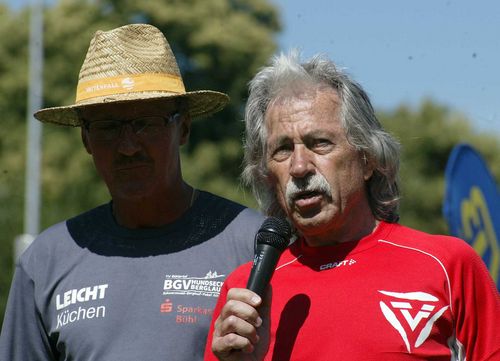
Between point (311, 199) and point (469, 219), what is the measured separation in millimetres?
3128

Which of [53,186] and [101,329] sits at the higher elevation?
[101,329]

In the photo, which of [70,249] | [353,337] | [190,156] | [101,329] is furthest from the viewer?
[190,156]

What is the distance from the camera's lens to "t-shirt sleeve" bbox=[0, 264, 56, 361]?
4.42 metres

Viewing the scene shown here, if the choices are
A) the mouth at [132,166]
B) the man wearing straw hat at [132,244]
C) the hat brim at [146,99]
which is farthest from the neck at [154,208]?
the hat brim at [146,99]

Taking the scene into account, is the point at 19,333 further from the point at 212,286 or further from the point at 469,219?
the point at 469,219

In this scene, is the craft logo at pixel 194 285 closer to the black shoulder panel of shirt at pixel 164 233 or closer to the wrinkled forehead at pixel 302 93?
the black shoulder panel of shirt at pixel 164 233

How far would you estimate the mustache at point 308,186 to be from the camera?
12.2ft

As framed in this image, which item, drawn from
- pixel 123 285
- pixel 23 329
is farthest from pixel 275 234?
pixel 23 329

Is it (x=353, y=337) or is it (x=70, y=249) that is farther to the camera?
(x=70, y=249)

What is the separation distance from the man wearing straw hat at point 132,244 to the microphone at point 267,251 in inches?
25.6

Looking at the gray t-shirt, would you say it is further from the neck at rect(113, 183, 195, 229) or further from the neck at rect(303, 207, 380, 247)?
the neck at rect(303, 207, 380, 247)

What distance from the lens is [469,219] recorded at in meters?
6.64

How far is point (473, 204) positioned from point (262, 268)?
11.3ft

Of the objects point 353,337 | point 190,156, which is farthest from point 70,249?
point 190,156
